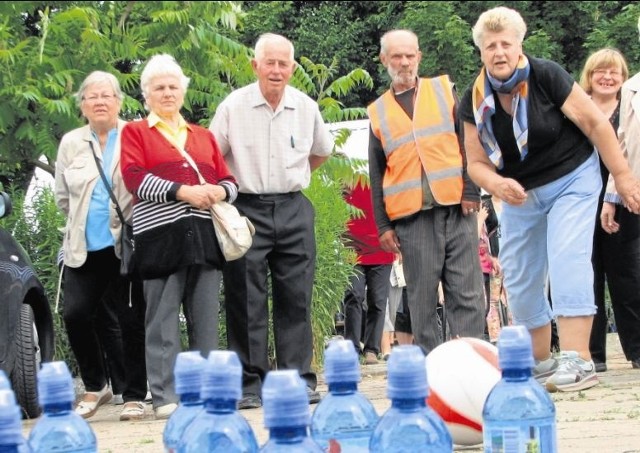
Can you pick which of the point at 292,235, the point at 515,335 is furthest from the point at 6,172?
the point at 515,335

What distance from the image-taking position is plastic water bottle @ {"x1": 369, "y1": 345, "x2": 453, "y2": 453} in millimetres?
2834

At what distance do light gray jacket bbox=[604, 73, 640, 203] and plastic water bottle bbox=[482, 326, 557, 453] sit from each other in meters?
5.59

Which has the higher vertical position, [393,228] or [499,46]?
[499,46]

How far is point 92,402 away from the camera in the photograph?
8586 mm

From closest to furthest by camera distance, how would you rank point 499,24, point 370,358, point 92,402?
point 499,24 < point 92,402 < point 370,358

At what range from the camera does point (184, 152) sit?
771 centimetres

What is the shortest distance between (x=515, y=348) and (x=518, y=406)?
0.47 feet

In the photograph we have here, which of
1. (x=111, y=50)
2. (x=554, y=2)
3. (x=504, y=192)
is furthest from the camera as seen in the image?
(x=554, y=2)

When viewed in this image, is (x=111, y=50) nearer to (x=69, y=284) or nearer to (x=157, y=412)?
(x=69, y=284)

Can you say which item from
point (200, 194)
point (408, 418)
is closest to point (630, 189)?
point (200, 194)

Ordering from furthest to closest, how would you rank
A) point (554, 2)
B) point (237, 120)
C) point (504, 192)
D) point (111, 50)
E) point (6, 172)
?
point (554, 2)
point (6, 172)
point (111, 50)
point (237, 120)
point (504, 192)

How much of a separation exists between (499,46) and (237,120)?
170 cm

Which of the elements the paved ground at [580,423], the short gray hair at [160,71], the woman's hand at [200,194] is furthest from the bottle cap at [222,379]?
the short gray hair at [160,71]

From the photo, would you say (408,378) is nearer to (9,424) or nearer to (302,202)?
(9,424)
